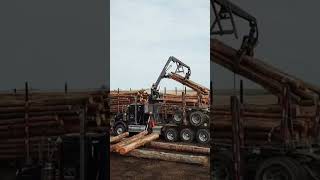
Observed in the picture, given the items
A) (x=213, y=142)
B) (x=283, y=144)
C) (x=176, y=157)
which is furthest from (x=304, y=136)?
(x=176, y=157)

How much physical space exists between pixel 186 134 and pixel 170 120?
4.11 feet

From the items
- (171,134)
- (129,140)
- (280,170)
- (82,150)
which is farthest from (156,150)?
(82,150)

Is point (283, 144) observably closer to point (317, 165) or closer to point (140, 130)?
point (317, 165)

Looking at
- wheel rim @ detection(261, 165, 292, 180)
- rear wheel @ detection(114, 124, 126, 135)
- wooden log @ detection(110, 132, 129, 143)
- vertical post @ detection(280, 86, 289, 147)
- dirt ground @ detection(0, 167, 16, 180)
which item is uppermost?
A: vertical post @ detection(280, 86, 289, 147)

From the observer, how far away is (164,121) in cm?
Answer: 1392

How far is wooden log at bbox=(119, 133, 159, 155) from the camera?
885 centimetres

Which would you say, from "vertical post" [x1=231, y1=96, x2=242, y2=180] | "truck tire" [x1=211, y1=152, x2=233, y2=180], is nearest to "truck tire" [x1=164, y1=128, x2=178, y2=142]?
"truck tire" [x1=211, y1=152, x2=233, y2=180]

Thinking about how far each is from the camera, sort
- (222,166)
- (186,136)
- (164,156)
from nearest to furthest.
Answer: (222,166) < (164,156) < (186,136)

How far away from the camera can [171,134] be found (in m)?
12.1

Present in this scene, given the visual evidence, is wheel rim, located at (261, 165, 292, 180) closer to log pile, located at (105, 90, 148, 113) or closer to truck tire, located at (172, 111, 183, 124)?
log pile, located at (105, 90, 148, 113)

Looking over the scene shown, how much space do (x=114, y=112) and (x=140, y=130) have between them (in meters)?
1.46

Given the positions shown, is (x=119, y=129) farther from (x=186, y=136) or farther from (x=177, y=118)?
(x=177, y=118)

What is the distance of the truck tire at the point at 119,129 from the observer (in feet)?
30.3

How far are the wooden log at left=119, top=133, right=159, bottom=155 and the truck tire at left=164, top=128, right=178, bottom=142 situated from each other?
91cm
